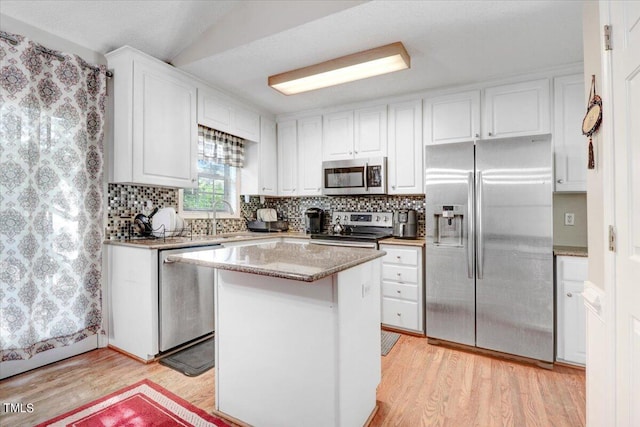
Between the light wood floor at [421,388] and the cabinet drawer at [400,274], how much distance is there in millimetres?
668

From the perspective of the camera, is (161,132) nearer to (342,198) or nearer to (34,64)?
(34,64)

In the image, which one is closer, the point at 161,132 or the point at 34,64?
the point at 34,64

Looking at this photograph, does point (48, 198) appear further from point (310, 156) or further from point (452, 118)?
point (452, 118)

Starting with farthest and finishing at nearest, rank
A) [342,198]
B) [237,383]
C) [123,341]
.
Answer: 1. [342,198]
2. [123,341]
3. [237,383]

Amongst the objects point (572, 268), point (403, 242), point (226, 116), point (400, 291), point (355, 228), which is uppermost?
point (226, 116)

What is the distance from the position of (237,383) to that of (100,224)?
5.86 feet

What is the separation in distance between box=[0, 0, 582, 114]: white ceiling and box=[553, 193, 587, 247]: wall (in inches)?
45.2

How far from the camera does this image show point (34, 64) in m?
2.08

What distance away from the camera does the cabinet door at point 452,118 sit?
2891mm

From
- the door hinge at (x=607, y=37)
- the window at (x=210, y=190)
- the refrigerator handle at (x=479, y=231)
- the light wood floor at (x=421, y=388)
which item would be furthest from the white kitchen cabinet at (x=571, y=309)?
the window at (x=210, y=190)

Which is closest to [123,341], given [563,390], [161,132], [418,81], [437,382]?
[161,132]

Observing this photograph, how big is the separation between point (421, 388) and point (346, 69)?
2.36m

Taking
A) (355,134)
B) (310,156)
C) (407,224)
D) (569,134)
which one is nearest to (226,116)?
(310,156)

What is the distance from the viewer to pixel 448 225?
2.65 meters
